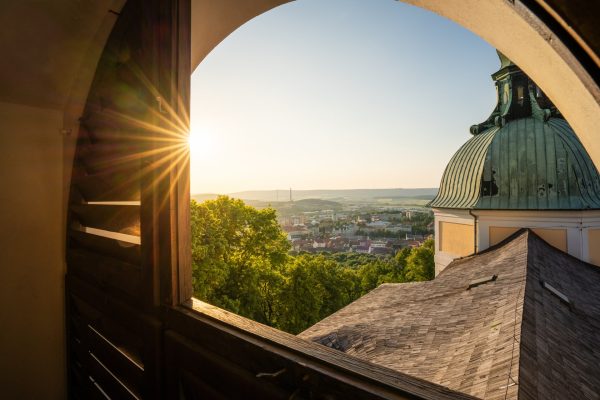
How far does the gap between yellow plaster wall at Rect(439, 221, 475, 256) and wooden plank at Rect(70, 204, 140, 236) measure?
1817 cm

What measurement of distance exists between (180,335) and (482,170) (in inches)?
790

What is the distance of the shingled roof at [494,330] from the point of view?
13.5 feet

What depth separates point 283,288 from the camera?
19516mm

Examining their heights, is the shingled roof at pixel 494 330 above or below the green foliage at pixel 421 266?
above

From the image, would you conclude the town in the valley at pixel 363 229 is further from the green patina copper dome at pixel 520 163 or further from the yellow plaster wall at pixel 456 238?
the green patina copper dome at pixel 520 163

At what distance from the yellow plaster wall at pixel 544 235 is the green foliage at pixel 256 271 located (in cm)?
958

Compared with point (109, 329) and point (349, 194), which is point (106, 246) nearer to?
point (109, 329)

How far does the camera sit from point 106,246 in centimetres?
183

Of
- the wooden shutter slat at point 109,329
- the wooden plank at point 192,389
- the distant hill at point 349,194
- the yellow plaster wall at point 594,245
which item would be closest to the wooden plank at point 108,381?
the wooden shutter slat at point 109,329

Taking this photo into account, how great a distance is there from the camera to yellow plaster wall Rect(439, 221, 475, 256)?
1767 centimetres

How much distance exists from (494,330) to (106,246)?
5.93m

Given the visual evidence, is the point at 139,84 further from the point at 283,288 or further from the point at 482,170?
the point at 482,170

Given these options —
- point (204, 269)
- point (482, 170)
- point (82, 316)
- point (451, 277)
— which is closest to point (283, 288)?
point (204, 269)

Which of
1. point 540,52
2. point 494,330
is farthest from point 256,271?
point 540,52
